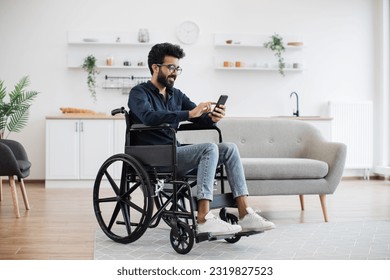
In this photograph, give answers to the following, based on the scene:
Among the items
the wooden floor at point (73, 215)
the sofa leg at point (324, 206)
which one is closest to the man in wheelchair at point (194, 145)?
the wooden floor at point (73, 215)

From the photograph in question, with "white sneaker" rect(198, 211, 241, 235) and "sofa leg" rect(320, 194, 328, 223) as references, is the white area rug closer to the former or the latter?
"white sneaker" rect(198, 211, 241, 235)

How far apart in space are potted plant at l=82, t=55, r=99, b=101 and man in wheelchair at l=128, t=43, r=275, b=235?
3541 mm

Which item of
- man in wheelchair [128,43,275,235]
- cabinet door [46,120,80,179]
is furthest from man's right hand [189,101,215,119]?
cabinet door [46,120,80,179]

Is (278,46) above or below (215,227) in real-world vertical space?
above

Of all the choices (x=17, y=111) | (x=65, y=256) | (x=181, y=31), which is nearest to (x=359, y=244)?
(x=65, y=256)

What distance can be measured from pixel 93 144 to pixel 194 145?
3.41 m

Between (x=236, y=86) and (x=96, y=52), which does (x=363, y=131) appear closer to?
(x=236, y=86)

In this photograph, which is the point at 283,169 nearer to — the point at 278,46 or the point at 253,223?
the point at 253,223

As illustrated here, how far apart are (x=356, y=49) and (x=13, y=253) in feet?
17.8

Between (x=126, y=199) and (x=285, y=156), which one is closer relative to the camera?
(x=126, y=199)

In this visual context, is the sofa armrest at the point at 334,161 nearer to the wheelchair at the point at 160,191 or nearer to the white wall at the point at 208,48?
the wheelchair at the point at 160,191

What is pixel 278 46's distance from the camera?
6738 mm

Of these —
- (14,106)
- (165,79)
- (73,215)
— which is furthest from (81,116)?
(165,79)

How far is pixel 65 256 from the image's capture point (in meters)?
2.72
